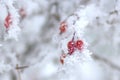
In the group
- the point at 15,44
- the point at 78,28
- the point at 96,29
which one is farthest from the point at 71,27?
the point at 15,44

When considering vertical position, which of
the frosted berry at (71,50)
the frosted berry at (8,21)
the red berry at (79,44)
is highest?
the frosted berry at (8,21)

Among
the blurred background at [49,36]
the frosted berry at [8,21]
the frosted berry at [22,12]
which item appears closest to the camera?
the frosted berry at [8,21]

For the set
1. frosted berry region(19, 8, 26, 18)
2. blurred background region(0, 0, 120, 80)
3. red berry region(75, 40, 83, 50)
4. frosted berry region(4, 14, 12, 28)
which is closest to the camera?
red berry region(75, 40, 83, 50)

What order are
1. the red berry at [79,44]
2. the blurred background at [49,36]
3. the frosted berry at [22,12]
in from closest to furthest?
the red berry at [79,44], the blurred background at [49,36], the frosted berry at [22,12]

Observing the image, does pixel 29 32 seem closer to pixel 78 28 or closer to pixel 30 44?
pixel 30 44

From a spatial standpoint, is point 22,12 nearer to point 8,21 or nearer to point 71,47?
point 8,21

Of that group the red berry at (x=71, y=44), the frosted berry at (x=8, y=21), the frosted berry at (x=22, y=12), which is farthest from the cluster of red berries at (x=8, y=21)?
the frosted berry at (x=22, y=12)

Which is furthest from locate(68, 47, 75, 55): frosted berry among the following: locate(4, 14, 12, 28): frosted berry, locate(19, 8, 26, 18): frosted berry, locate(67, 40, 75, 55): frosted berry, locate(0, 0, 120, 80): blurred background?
locate(19, 8, 26, 18): frosted berry

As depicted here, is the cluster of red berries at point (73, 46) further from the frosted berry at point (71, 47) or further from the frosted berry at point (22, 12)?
the frosted berry at point (22, 12)

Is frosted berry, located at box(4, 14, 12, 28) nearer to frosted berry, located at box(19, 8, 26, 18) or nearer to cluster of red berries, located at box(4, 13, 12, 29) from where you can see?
cluster of red berries, located at box(4, 13, 12, 29)
